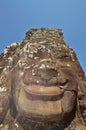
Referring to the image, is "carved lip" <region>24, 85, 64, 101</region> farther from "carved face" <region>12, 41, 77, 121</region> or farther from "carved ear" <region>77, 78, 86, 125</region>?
"carved ear" <region>77, 78, 86, 125</region>

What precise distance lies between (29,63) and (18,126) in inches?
168

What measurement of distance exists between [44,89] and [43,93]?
11.0 inches

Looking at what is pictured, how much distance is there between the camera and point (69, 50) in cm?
2631

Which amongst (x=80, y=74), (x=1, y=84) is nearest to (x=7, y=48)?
(x=1, y=84)

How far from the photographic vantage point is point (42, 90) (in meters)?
20.9

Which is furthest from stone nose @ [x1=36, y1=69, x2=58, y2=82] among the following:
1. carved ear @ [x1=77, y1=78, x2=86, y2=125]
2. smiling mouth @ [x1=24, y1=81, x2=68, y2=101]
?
carved ear @ [x1=77, y1=78, x2=86, y2=125]

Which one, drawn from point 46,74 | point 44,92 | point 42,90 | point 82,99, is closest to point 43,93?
point 44,92

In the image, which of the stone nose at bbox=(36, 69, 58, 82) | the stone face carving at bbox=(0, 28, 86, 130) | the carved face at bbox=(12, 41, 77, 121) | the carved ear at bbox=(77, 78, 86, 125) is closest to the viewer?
the carved face at bbox=(12, 41, 77, 121)

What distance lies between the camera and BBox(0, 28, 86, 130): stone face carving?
2075 cm

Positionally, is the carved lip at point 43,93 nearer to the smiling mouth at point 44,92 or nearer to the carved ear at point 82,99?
the smiling mouth at point 44,92

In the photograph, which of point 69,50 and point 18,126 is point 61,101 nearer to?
point 18,126

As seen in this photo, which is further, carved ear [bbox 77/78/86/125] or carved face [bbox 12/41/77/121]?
carved ear [bbox 77/78/86/125]

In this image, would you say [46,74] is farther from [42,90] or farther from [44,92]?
[44,92]

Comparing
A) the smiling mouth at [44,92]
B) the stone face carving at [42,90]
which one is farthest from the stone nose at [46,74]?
the smiling mouth at [44,92]
